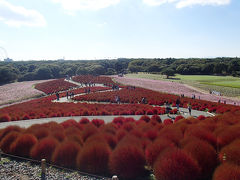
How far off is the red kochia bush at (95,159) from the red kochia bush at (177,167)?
2.30 meters

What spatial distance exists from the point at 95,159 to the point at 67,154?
4.74 ft

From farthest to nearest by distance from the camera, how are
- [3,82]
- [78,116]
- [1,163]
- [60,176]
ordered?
[3,82], [78,116], [1,163], [60,176]

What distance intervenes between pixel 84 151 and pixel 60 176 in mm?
1223

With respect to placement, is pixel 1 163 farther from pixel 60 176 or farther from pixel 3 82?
pixel 3 82

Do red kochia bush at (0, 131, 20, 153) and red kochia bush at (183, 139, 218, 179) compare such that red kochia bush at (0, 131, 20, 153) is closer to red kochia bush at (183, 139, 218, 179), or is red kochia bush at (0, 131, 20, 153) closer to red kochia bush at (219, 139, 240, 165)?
red kochia bush at (183, 139, 218, 179)

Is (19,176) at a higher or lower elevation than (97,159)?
lower

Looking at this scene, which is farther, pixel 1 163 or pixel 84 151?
pixel 1 163

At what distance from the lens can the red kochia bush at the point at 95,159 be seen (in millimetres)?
7812

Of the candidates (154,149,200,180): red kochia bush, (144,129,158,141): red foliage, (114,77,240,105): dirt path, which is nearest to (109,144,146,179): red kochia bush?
(154,149,200,180): red kochia bush

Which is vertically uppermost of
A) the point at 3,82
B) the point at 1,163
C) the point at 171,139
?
the point at 171,139

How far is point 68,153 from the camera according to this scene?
8562 millimetres

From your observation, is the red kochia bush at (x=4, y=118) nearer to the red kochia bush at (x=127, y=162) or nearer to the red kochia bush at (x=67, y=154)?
the red kochia bush at (x=67, y=154)

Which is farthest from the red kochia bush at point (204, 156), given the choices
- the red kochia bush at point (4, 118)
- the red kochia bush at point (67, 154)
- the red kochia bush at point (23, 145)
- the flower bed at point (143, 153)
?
the red kochia bush at point (4, 118)

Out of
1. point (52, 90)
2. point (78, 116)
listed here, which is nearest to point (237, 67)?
point (52, 90)
